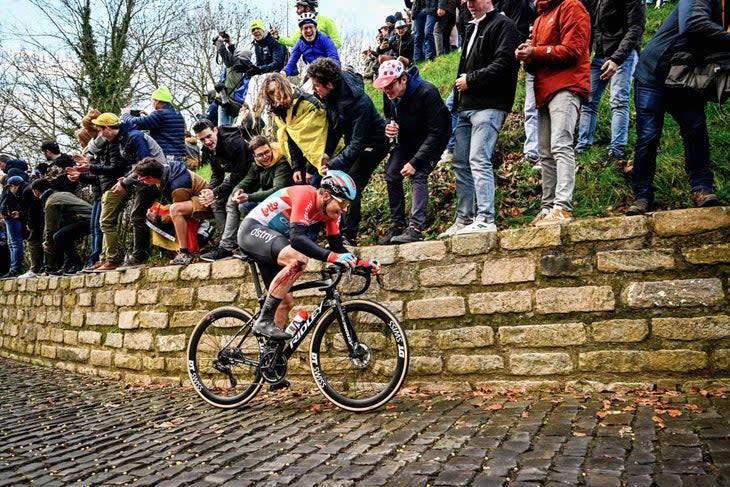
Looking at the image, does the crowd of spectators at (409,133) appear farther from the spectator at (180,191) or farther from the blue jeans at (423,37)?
the blue jeans at (423,37)

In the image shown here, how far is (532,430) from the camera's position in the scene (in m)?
3.67

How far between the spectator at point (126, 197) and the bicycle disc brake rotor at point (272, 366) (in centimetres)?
387

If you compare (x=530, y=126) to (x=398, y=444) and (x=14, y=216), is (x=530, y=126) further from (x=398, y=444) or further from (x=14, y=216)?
(x=14, y=216)

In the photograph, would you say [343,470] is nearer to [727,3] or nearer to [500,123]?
[500,123]

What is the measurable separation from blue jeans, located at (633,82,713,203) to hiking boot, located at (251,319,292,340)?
3.27 m

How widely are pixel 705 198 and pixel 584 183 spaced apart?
1.49 metres

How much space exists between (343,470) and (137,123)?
23.1 feet

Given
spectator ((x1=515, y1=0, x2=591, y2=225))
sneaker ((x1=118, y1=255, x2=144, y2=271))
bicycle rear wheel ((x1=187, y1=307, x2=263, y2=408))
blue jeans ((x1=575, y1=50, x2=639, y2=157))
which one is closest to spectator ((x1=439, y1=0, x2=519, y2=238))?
spectator ((x1=515, y1=0, x2=591, y2=225))

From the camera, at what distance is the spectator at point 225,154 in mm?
7071

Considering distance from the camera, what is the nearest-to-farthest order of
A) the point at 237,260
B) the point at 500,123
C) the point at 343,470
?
the point at 343,470, the point at 500,123, the point at 237,260

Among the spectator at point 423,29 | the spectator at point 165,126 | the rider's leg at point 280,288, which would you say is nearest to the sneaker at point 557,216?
the rider's leg at point 280,288

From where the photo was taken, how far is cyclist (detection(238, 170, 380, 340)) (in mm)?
4574

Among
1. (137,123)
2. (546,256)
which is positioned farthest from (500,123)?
(137,123)

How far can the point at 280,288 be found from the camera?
15.9 ft
